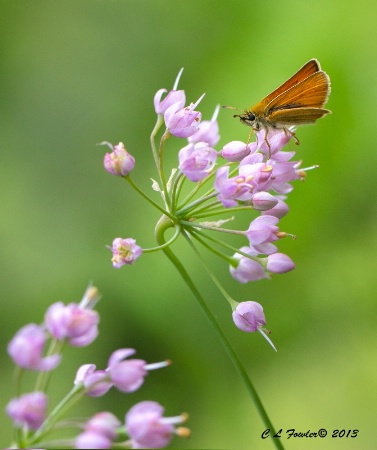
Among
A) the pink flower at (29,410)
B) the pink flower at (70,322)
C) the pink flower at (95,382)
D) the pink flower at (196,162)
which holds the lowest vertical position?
the pink flower at (29,410)

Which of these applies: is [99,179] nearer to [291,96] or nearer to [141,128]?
[141,128]

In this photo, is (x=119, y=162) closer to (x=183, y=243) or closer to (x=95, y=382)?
(x=95, y=382)

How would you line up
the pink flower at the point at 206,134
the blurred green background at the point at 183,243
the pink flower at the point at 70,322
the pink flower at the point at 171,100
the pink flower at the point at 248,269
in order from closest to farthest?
the pink flower at the point at 70,322 < the pink flower at the point at 248,269 < the pink flower at the point at 171,100 < the pink flower at the point at 206,134 < the blurred green background at the point at 183,243

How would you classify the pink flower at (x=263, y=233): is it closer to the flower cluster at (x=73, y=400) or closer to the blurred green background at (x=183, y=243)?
the flower cluster at (x=73, y=400)

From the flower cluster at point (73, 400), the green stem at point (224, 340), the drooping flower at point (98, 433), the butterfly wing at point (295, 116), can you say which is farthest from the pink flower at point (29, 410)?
the butterfly wing at point (295, 116)

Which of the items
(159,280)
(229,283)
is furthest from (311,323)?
(159,280)
